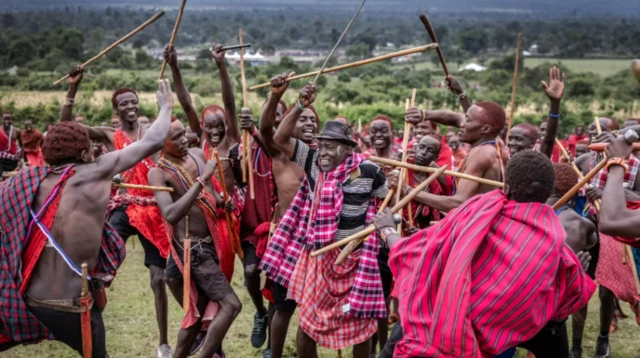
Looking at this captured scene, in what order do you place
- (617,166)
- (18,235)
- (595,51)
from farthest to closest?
(595,51), (18,235), (617,166)

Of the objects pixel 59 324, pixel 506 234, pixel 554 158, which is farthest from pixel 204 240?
pixel 554 158

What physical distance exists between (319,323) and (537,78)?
51.0 meters

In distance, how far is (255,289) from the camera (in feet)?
23.8

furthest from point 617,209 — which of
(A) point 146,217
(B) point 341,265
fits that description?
(A) point 146,217

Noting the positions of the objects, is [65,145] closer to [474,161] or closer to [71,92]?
[71,92]

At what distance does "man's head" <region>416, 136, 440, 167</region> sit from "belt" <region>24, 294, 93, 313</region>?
12.0 ft

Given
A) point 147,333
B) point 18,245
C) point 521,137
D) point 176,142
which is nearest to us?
point 18,245

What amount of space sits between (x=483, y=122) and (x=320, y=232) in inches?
61.8

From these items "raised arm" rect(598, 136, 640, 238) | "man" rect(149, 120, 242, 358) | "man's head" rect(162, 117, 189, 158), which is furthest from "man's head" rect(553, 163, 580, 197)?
"man's head" rect(162, 117, 189, 158)

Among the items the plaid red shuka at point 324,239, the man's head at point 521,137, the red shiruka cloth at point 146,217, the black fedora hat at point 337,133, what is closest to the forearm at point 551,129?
the man's head at point 521,137

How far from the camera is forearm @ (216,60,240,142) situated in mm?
6939

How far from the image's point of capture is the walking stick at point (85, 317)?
490cm

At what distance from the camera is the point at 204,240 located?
640 centimetres

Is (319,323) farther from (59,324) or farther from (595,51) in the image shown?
(595,51)
